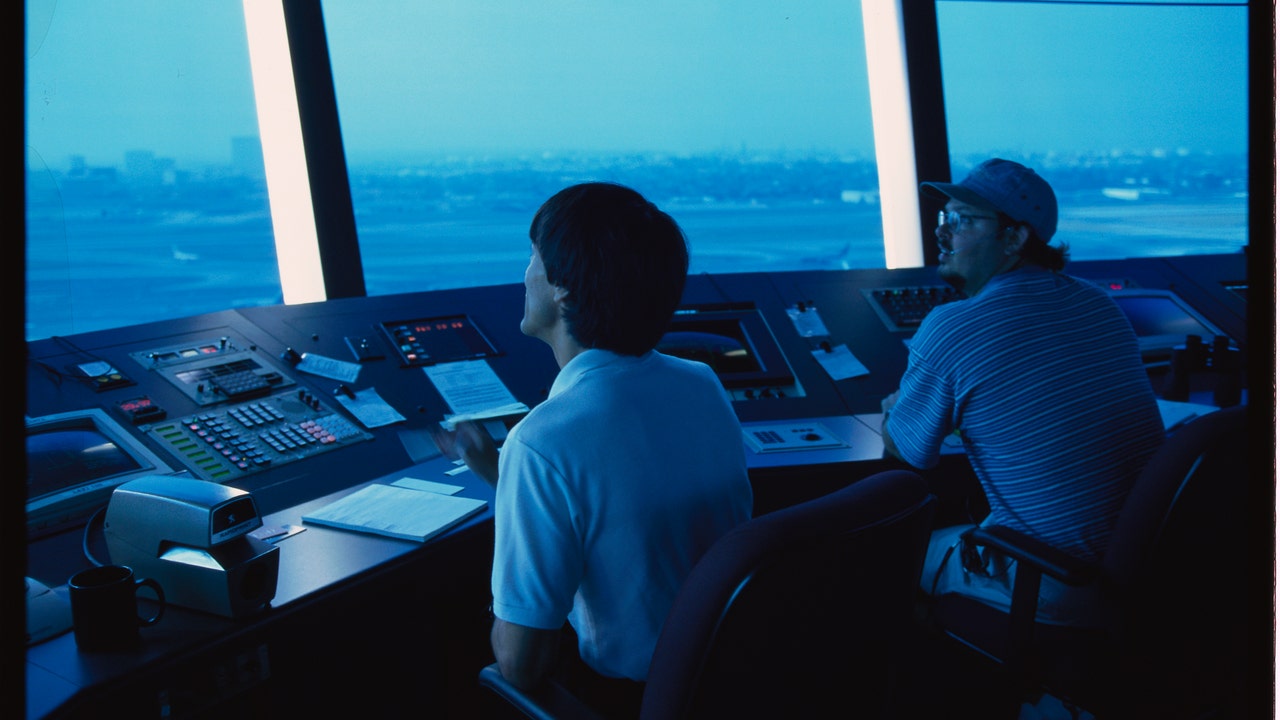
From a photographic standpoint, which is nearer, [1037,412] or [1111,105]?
[1037,412]

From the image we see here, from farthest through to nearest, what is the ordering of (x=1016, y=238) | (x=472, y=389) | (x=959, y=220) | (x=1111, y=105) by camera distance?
(x=1111, y=105)
(x=472, y=389)
(x=959, y=220)
(x=1016, y=238)

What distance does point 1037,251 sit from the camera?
2020 millimetres

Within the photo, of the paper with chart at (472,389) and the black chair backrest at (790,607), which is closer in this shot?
the black chair backrest at (790,607)

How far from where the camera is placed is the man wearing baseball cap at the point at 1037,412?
1.73 metres

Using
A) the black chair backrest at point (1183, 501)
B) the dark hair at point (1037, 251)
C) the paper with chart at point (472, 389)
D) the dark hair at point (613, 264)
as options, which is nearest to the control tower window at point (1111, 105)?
the dark hair at point (1037, 251)

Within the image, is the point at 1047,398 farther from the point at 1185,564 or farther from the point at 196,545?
the point at 196,545

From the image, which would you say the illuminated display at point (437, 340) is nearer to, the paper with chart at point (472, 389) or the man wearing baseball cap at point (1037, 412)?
the paper with chart at point (472, 389)

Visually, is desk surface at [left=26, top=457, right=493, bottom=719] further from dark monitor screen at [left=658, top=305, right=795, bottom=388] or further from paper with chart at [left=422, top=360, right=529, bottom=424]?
dark monitor screen at [left=658, top=305, right=795, bottom=388]

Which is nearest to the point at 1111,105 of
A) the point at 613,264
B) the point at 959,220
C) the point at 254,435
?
the point at 959,220

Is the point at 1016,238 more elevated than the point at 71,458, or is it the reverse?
the point at 1016,238

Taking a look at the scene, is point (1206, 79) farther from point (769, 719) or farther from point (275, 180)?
point (769, 719)

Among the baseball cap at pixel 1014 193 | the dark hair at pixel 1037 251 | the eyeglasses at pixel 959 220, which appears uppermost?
the baseball cap at pixel 1014 193

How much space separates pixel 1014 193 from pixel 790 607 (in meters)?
1.41

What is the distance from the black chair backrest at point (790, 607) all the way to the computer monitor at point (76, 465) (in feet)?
4.22
